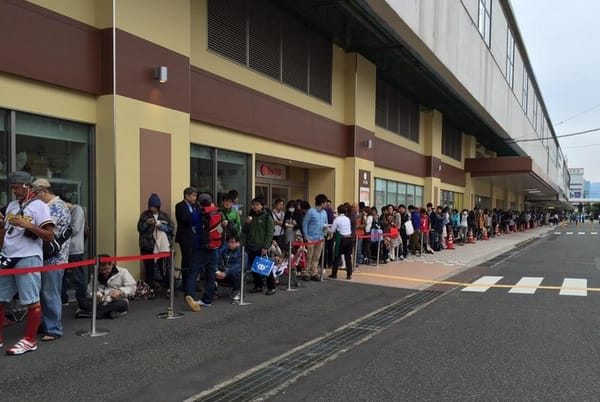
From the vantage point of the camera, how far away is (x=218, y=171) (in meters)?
10.9

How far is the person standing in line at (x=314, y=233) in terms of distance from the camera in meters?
10.3

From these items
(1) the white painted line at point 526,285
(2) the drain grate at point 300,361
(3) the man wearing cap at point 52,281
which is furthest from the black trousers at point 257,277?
(1) the white painted line at point 526,285

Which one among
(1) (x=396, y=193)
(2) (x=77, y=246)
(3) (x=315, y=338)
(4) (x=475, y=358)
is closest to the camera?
(4) (x=475, y=358)

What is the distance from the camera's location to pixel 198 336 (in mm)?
6039

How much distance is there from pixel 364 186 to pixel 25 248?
42.2 ft

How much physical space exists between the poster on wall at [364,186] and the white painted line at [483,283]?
5748 mm

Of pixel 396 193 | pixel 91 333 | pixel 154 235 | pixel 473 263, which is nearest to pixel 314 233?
pixel 154 235

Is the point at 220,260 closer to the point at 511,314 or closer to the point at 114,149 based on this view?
the point at 114,149

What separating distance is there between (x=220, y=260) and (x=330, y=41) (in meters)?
A: 9.39

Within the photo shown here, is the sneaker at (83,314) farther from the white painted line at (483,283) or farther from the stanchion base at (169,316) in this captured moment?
the white painted line at (483,283)

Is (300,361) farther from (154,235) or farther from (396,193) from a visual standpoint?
(396,193)

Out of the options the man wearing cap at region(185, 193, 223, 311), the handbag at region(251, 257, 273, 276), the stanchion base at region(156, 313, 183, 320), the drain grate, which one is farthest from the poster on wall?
the stanchion base at region(156, 313, 183, 320)

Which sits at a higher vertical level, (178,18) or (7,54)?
(178,18)

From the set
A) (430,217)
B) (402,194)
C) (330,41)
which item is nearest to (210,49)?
(330,41)
